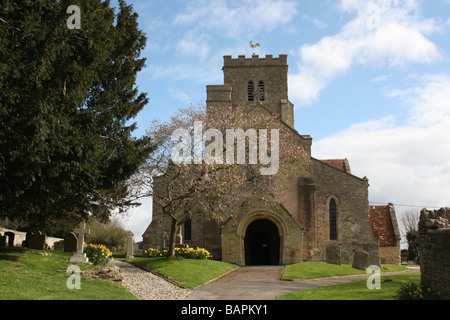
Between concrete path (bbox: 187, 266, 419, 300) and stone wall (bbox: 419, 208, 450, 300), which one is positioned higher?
stone wall (bbox: 419, 208, 450, 300)

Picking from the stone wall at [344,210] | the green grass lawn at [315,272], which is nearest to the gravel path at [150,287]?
the green grass lawn at [315,272]

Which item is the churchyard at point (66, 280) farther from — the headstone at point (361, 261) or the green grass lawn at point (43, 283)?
the headstone at point (361, 261)

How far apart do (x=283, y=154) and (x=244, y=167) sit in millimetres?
3319

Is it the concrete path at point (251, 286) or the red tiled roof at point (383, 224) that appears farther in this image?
the red tiled roof at point (383, 224)

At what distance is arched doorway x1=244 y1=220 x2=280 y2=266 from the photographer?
108ft

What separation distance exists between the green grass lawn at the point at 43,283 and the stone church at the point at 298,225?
1396cm

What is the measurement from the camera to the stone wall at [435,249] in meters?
10.8

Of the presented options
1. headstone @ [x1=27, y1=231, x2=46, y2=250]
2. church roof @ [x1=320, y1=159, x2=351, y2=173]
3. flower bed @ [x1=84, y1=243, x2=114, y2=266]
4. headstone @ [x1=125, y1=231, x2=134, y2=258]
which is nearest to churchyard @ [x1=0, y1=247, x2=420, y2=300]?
flower bed @ [x1=84, y1=243, x2=114, y2=266]

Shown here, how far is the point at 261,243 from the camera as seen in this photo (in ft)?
113

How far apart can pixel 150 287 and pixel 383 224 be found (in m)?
24.7

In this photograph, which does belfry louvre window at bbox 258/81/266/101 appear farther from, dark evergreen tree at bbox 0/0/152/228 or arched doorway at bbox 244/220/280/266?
dark evergreen tree at bbox 0/0/152/228

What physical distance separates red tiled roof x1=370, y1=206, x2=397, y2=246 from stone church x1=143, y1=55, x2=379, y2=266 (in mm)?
3321

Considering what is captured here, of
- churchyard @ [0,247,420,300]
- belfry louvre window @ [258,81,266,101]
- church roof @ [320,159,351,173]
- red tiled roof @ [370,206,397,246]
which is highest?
belfry louvre window @ [258,81,266,101]

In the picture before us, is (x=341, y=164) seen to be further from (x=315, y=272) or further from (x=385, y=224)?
(x=315, y=272)
